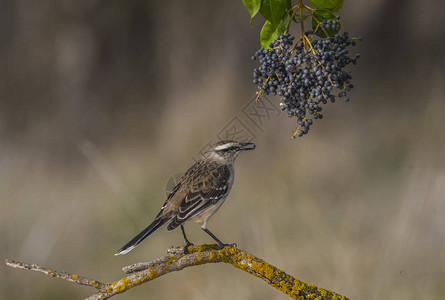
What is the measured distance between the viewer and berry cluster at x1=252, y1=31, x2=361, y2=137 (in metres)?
2.65

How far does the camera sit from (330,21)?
280cm

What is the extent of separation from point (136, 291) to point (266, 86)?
4201 millimetres

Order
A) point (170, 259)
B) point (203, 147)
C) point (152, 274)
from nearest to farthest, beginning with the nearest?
1. point (152, 274)
2. point (170, 259)
3. point (203, 147)

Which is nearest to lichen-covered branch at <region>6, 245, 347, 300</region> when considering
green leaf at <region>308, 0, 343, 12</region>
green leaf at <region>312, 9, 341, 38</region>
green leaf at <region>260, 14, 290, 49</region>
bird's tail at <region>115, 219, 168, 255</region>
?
bird's tail at <region>115, 219, 168, 255</region>

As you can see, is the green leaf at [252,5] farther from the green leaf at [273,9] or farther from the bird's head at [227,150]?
the bird's head at [227,150]

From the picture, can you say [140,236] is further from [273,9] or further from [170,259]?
[273,9]

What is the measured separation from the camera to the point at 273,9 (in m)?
2.81

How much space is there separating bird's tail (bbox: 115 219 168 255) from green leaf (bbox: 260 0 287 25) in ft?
4.44

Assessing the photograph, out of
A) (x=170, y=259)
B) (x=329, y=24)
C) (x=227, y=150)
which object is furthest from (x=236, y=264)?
(x=329, y=24)

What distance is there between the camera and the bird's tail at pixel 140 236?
3.14 meters

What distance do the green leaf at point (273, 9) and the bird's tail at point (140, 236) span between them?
135 cm

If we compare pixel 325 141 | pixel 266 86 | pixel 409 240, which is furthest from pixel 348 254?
pixel 266 86

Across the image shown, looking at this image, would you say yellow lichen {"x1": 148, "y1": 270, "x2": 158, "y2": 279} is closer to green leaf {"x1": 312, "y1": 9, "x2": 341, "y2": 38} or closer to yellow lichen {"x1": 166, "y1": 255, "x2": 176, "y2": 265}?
yellow lichen {"x1": 166, "y1": 255, "x2": 176, "y2": 265}

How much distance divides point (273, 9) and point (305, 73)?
0.38 metres
